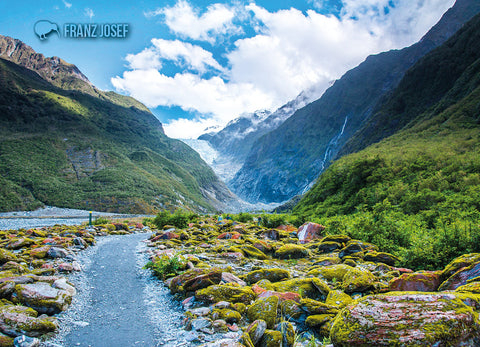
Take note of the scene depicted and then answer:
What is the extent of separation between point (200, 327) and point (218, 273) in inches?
108

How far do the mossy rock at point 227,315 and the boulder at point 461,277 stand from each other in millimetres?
5723

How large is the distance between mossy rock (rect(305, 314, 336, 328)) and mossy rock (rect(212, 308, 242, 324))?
1866mm

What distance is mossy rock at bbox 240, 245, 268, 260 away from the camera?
595 inches

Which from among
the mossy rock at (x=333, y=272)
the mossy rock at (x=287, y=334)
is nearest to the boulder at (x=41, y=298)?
the mossy rock at (x=287, y=334)

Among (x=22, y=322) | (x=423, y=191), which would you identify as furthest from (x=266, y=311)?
(x=423, y=191)

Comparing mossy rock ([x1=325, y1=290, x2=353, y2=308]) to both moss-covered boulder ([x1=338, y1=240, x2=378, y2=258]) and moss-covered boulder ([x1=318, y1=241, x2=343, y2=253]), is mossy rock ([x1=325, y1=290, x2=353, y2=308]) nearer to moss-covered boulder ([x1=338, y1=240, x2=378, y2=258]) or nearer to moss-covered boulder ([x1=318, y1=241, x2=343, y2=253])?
moss-covered boulder ([x1=338, y1=240, x2=378, y2=258])

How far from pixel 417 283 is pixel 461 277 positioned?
42.4 inches

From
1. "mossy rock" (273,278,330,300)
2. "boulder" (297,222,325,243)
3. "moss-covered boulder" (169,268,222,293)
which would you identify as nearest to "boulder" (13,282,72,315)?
"moss-covered boulder" (169,268,222,293)

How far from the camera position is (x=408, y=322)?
15.0 ft

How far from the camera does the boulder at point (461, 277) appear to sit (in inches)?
271

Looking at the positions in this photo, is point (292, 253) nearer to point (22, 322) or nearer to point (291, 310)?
point (291, 310)

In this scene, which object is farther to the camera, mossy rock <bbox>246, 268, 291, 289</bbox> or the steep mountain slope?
the steep mountain slope

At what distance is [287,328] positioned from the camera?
5.75 m

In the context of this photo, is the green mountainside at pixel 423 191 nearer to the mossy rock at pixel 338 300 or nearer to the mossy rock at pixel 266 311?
the mossy rock at pixel 338 300
